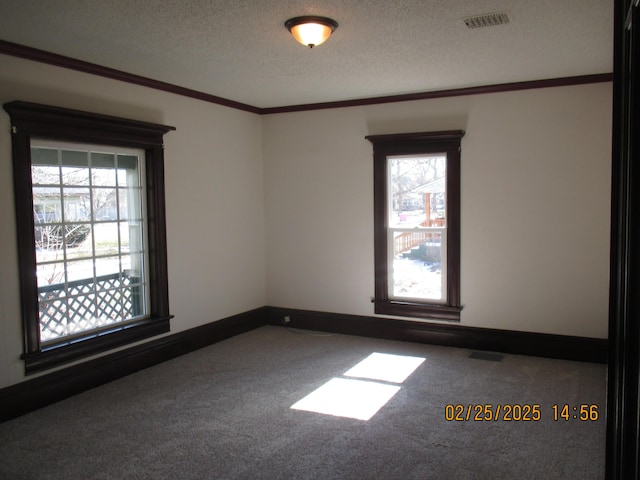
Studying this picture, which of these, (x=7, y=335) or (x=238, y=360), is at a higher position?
(x=7, y=335)

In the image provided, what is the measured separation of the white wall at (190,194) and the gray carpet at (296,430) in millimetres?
647

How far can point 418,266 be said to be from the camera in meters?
5.38

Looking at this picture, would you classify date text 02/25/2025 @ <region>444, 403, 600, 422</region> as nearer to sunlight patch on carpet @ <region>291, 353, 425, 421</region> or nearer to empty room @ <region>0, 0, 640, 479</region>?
empty room @ <region>0, 0, 640, 479</region>

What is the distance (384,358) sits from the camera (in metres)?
4.84

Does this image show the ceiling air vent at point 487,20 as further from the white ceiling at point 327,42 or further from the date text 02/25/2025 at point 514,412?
the date text 02/25/2025 at point 514,412

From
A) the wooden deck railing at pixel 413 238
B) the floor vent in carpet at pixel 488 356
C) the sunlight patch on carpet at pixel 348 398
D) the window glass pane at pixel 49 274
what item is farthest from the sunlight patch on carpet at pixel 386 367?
the window glass pane at pixel 49 274

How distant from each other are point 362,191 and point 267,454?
3161mm

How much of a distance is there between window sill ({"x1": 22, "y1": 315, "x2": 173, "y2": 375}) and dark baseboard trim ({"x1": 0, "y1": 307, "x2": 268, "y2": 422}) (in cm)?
9

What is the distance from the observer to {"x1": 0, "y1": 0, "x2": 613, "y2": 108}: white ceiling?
2922 mm

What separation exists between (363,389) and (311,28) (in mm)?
2629

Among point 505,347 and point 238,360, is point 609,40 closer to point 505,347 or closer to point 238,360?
point 505,347

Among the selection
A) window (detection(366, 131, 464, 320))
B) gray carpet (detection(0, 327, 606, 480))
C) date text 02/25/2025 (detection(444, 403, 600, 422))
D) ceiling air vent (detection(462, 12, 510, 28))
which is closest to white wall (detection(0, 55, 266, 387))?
gray carpet (detection(0, 327, 606, 480))

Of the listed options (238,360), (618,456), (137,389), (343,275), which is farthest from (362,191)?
(618,456)

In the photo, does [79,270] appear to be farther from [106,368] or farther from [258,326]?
[258,326]
